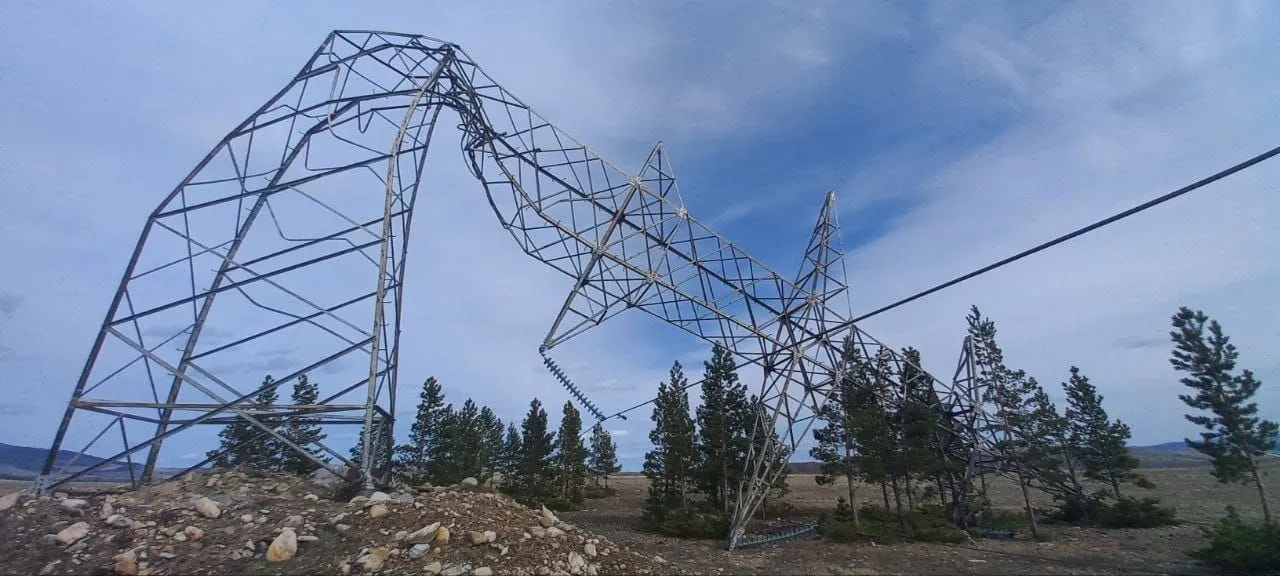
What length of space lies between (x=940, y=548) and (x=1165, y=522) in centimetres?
1655

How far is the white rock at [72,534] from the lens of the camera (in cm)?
789

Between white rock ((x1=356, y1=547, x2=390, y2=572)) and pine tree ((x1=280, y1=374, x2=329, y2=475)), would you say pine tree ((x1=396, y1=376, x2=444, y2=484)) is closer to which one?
pine tree ((x1=280, y1=374, x2=329, y2=475))

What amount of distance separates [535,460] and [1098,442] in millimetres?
37282

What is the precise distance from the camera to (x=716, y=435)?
32.2 meters

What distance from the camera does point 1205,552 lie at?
16.7 meters

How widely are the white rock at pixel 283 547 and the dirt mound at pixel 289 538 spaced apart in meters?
0.01

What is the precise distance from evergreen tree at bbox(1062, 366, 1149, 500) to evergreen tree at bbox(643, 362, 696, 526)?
79.6 ft

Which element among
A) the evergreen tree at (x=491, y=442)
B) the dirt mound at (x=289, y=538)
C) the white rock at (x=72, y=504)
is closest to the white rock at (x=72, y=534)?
the dirt mound at (x=289, y=538)

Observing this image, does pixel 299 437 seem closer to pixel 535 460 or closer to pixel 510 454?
pixel 535 460

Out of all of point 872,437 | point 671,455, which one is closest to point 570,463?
point 671,455

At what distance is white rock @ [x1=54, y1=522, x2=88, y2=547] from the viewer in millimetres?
7887

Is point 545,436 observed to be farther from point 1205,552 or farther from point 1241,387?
point 1241,387

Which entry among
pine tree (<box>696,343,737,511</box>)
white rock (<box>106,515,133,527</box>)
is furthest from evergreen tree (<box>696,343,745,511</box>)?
white rock (<box>106,515,133,527</box>)

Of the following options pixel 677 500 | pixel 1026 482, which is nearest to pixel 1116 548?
pixel 1026 482
